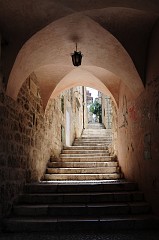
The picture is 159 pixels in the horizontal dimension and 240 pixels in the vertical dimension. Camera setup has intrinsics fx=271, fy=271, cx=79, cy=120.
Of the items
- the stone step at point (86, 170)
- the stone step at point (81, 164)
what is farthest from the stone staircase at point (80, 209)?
the stone step at point (81, 164)

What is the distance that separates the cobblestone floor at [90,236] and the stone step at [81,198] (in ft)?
3.25

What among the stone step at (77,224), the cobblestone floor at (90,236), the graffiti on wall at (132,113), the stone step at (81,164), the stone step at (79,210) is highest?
the graffiti on wall at (132,113)

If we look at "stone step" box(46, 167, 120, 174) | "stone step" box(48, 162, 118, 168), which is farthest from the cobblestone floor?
"stone step" box(48, 162, 118, 168)

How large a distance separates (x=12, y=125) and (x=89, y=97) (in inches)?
1136

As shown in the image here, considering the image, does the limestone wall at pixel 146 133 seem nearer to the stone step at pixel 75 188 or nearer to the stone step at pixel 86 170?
the stone step at pixel 75 188

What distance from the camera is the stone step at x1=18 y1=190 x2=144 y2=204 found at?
15.7ft

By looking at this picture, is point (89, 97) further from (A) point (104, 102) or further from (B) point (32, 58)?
(B) point (32, 58)

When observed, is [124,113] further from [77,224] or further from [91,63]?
[77,224]

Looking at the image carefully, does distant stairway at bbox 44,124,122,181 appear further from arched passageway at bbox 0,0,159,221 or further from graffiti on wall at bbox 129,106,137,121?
graffiti on wall at bbox 129,106,137,121

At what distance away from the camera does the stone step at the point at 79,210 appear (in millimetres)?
4398

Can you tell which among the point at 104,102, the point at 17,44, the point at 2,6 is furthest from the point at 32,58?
the point at 104,102

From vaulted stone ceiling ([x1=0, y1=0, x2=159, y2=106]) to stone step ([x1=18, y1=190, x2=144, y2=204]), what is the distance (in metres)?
1.84

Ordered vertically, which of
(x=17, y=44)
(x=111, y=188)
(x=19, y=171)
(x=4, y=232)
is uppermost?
(x=17, y=44)

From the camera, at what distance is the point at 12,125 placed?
14.9ft
